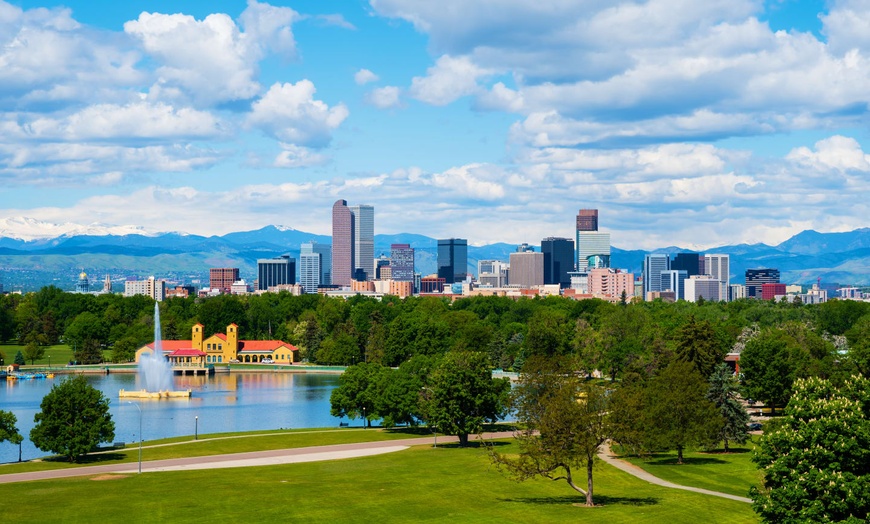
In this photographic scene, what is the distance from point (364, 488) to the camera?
55.6 metres

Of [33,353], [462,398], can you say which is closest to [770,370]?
[462,398]

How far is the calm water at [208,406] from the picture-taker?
309 feet

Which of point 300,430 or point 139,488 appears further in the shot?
point 300,430

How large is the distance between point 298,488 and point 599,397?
16291mm

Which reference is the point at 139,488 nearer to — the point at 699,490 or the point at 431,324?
the point at 699,490

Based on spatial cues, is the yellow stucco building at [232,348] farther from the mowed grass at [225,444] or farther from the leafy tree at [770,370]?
the leafy tree at [770,370]

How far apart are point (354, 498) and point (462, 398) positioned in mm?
24750

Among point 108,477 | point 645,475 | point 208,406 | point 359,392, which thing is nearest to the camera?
point 108,477

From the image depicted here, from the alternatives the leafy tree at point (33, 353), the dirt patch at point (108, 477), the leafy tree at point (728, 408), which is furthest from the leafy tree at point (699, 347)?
the leafy tree at point (33, 353)

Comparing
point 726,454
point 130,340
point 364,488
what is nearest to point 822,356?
point 726,454

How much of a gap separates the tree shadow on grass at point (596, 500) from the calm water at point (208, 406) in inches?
1536

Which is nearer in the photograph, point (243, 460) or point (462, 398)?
point (243, 460)

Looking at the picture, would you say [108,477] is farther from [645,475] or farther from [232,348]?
[232,348]

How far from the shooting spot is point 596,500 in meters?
52.0
